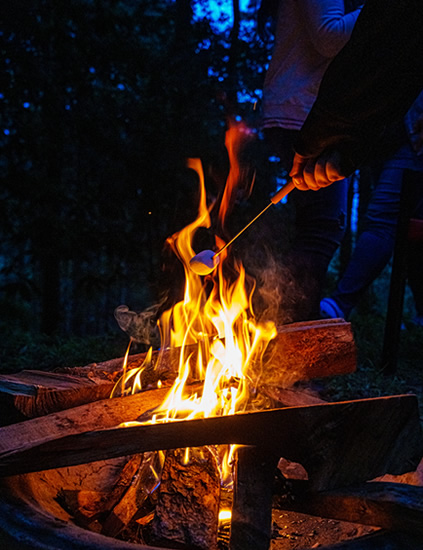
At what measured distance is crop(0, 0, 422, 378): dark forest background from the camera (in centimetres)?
412

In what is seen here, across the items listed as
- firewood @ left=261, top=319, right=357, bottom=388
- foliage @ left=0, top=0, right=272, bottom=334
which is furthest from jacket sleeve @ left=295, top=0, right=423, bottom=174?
foliage @ left=0, top=0, right=272, bottom=334

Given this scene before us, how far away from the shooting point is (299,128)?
317cm

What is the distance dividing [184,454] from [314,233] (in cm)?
210

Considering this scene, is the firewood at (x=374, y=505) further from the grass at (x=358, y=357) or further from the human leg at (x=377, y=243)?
the human leg at (x=377, y=243)

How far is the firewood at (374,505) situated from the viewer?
111 centimetres

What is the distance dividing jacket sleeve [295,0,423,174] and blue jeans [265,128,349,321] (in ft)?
4.06

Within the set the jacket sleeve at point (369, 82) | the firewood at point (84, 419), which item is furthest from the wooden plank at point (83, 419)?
the jacket sleeve at point (369, 82)

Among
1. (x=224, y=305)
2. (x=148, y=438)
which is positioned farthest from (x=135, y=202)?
(x=148, y=438)

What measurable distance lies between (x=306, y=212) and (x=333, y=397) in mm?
1244

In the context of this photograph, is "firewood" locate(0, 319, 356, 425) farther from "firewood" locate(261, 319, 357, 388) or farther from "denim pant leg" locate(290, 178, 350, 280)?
"denim pant leg" locate(290, 178, 350, 280)

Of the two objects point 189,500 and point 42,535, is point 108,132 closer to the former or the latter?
point 189,500

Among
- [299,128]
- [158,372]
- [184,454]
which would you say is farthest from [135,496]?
[299,128]

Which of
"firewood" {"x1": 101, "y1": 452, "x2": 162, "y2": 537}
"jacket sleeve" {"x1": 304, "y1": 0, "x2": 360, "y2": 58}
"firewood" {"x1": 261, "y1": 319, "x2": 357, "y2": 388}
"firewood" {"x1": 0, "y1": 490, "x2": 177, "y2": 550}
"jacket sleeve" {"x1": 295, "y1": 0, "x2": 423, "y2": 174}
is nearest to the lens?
"firewood" {"x1": 0, "y1": 490, "x2": 177, "y2": 550}

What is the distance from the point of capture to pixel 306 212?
130 inches
